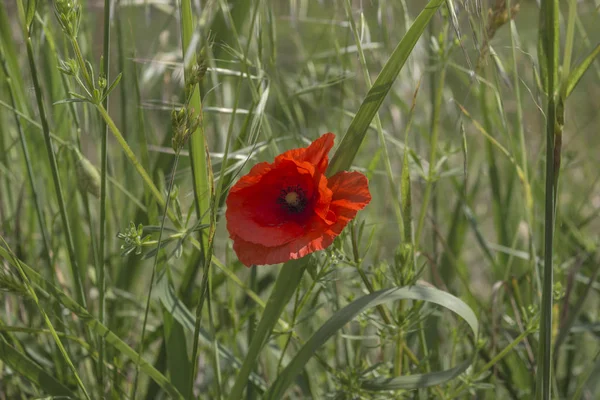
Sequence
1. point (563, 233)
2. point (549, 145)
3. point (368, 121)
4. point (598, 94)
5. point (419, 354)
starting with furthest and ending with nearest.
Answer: point (598, 94) → point (563, 233) → point (419, 354) → point (368, 121) → point (549, 145)

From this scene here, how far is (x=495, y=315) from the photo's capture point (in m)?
0.97

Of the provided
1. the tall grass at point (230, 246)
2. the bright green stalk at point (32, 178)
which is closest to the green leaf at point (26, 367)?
the tall grass at point (230, 246)

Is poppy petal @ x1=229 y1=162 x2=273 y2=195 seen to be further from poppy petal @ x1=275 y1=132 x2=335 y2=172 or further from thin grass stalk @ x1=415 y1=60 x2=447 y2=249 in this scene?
thin grass stalk @ x1=415 y1=60 x2=447 y2=249

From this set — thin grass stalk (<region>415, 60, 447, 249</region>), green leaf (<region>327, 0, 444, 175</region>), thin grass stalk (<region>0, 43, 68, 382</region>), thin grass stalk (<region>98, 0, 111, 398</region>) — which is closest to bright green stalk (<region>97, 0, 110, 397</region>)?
thin grass stalk (<region>98, 0, 111, 398</region>)

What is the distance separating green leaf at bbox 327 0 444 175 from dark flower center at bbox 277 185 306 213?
0.08 m

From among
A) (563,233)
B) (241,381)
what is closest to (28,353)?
(241,381)

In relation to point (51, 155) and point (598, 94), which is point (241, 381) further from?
point (598, 94)

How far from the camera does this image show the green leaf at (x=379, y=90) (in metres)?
0.64

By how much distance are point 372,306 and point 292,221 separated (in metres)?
0.11

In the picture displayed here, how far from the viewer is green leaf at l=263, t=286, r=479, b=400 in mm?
701

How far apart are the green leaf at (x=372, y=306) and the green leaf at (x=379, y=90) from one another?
13cm

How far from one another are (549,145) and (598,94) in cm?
181

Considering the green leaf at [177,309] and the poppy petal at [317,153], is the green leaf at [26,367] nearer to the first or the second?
the green leaf at [177,309]

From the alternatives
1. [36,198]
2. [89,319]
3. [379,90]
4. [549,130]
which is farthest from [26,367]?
[549,130]
